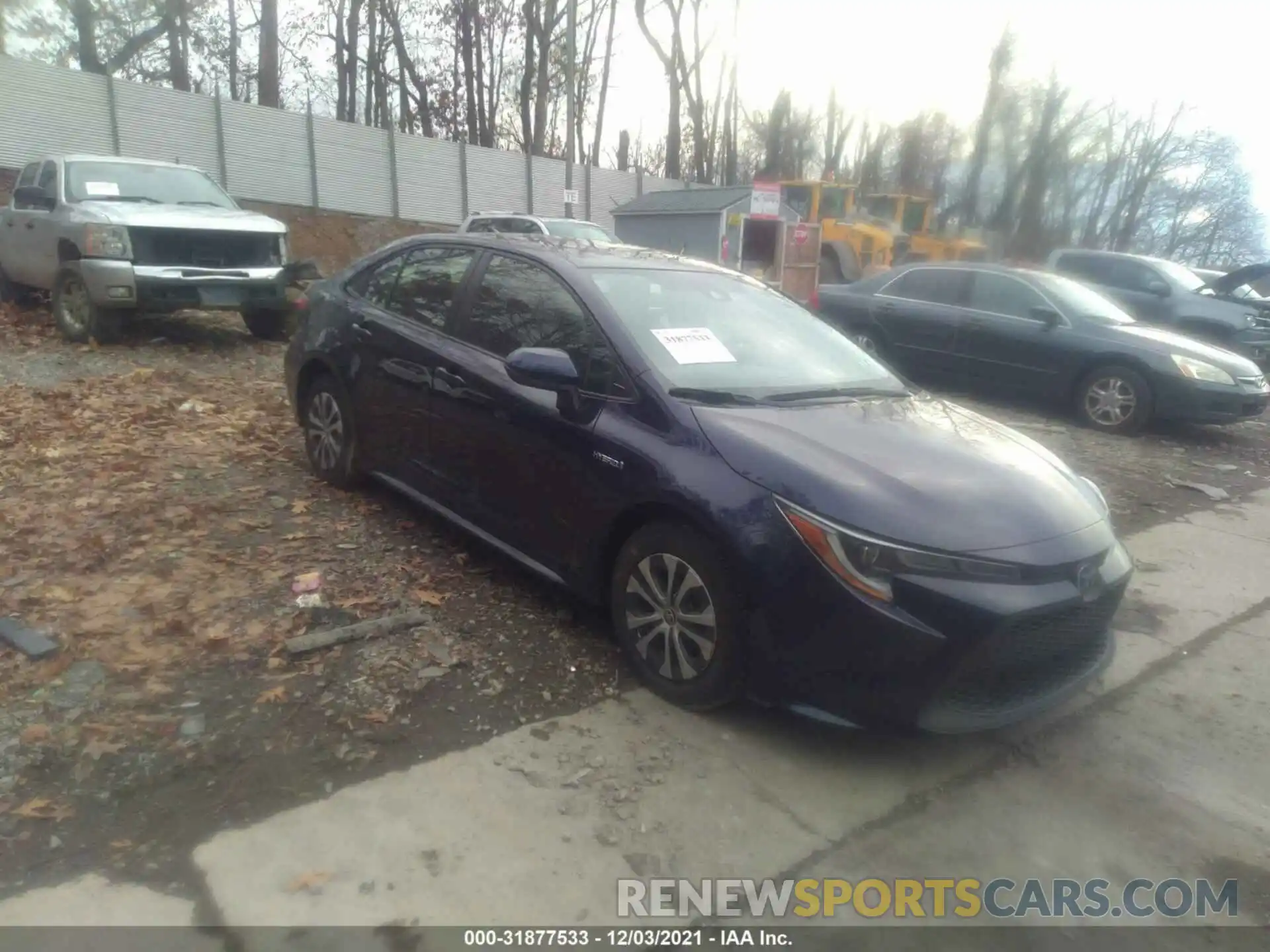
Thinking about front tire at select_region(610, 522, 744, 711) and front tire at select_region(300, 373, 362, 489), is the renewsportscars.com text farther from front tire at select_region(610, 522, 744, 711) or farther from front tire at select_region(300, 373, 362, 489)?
front tire at select_region(300, 373, 362, 489)

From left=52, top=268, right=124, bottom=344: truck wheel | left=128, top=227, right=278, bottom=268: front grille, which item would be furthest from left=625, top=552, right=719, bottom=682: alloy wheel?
left=52, top=268, right=124, bottom=344: truck wheel

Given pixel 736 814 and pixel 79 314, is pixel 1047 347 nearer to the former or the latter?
pixel 736 814

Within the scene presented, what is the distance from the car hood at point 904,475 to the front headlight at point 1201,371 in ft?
18.1

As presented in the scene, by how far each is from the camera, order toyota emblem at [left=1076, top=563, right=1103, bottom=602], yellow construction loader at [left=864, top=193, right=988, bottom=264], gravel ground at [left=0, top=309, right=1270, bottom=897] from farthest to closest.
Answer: yellow construction loader at [left=864, top=193, right=988, bottom=264]
toyota emblem at [left=1076, top=563, right=1103, bottom=602]
gravel ground at [left=0, top=309, right=1270, bottom=897]

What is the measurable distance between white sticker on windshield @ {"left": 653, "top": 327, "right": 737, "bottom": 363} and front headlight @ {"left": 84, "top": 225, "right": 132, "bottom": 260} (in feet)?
22.3

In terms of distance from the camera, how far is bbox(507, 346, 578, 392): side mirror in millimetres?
3529

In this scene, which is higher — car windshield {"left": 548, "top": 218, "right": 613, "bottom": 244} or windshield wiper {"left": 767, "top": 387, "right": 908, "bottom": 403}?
car windshield {"left": 548, "top": 218, "right": 613, "bottom": 244}

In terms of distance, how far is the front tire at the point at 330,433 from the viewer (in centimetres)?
503

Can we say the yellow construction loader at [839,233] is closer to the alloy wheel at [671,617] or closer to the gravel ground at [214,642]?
the gravel ground at [214,642]

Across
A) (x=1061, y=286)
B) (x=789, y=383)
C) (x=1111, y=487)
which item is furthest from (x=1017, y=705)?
(x=1061, y=286)

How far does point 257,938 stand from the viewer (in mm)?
2297

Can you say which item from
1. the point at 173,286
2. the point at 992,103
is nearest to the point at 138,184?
the point at 173,286

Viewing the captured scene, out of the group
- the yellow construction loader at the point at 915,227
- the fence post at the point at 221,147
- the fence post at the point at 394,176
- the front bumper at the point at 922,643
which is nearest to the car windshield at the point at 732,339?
the front bumper at the point at 922,643

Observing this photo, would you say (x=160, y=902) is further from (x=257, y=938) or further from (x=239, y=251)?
(x=239, y=251)
